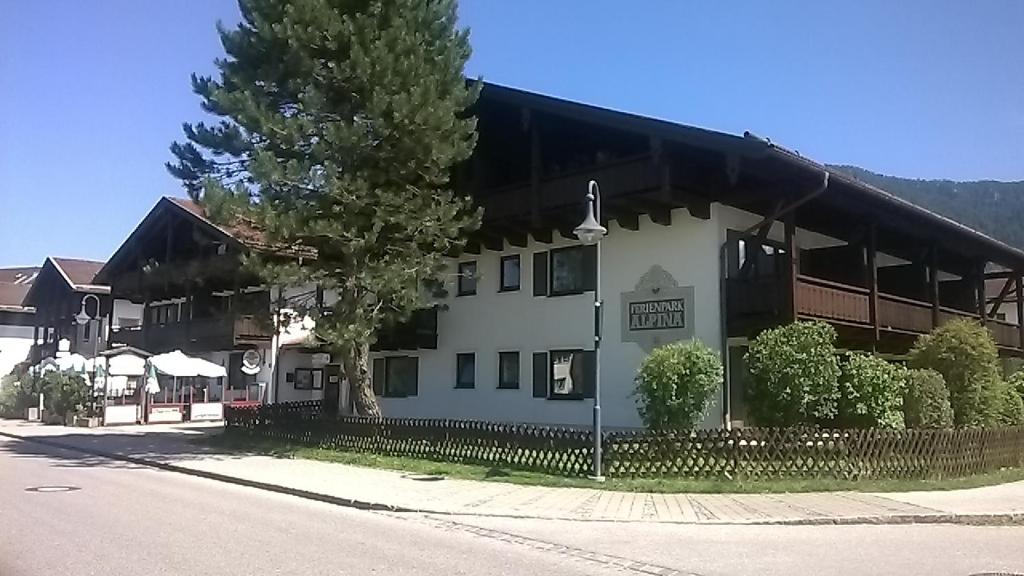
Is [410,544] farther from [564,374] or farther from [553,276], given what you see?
[553,276]

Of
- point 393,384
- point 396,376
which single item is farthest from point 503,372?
point 393,384

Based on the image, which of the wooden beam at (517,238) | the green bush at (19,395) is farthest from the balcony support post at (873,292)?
the green bush at (19,395)

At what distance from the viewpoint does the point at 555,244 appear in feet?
86.4

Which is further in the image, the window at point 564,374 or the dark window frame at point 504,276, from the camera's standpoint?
the dark window frame at point 504,276

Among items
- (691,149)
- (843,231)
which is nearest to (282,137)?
(691,149)

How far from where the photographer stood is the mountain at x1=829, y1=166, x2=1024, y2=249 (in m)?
82.4

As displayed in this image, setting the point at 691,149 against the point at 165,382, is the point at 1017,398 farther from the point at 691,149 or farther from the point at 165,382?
the point at 165,382

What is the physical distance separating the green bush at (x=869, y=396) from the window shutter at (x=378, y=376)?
18360mm

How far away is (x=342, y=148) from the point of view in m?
21.8

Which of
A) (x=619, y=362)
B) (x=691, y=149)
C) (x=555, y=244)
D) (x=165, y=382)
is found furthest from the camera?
(x=165, y=382)

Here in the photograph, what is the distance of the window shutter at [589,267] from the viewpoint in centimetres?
2502

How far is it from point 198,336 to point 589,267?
24.1 m

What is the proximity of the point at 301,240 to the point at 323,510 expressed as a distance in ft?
33.3

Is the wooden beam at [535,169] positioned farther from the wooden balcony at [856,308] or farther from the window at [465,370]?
the wooden balcony at [856,308]
